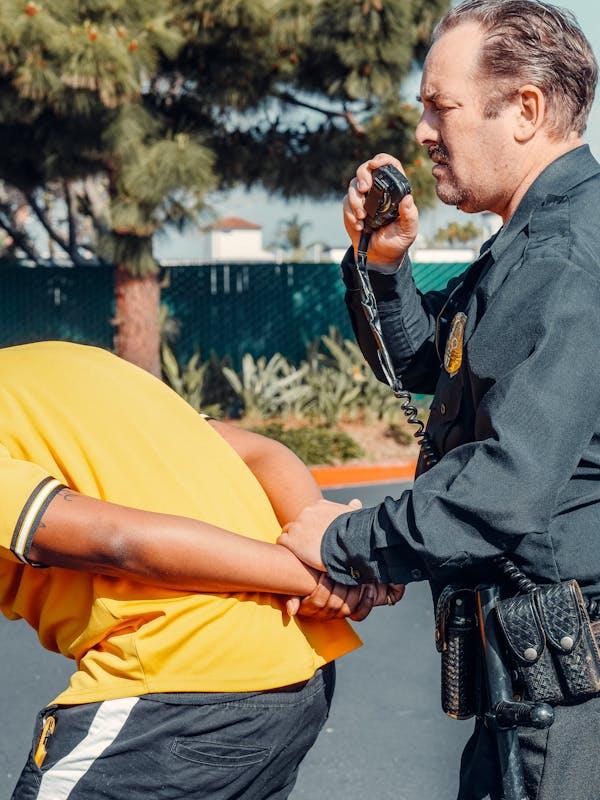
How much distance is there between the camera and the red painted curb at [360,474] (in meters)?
10.8

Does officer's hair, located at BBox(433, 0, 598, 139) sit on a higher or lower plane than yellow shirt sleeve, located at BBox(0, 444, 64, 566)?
higher

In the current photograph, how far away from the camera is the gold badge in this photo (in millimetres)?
2082

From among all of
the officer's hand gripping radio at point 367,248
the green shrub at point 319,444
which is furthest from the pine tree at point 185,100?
the officer's hand gripping radio at point 367,248

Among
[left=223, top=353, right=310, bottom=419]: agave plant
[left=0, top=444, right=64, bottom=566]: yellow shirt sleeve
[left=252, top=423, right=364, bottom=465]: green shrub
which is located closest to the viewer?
[left=0, top=444, right=64, bottom=566]: yellow shirt sleeve

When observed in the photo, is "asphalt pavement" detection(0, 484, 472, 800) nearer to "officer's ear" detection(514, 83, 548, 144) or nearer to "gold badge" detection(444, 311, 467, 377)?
"gold badge" detection(444, 311, 467, 377)

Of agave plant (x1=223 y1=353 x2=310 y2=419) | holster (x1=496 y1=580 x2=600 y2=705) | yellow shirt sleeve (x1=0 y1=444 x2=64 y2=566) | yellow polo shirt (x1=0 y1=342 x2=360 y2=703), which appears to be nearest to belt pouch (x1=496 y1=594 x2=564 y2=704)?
holster (x1=496 y1=580 x2=600 y2=705)

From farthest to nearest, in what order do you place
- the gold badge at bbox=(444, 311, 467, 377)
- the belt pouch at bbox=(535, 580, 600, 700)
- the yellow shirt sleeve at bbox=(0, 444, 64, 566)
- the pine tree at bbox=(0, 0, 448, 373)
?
the pine tree at bbox=(0, 0, 448, 373) < the gold badge at bbox=(444, 311, 467, 377) < the belt pouch at bbox=(535, 580, 600, 700) < the yellow shirt sleeve at bbox=(0, 444, 64, 566)

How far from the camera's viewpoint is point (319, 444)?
11688 millimetres

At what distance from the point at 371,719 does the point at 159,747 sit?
2.88 m

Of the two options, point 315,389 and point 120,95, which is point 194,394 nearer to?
point 315,389

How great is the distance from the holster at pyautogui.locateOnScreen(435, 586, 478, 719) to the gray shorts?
1.06 ft

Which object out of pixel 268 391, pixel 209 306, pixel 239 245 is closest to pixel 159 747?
pixel 268 391

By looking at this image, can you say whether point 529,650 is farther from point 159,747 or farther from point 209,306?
point 209,306

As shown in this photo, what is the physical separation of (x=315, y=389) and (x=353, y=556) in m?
11.6
